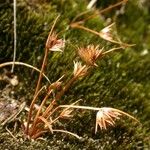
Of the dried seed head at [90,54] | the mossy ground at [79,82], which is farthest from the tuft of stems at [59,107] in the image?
the mossy ground at [79,82]

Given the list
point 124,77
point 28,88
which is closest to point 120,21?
point 124,77

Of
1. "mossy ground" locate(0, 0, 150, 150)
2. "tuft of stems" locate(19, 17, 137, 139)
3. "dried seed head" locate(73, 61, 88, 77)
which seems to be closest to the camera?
"tuft of stems" locate(19, 17, 137, 139)

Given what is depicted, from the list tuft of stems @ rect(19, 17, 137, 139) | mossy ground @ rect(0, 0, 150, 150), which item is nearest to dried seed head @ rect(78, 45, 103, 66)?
tuft of stems @ rect(19, 17, 137, 139)

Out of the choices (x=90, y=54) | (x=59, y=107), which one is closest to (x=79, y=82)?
(x=59, y=107)

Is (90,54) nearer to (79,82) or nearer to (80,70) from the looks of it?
(80,70)

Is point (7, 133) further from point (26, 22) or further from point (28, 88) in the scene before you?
point (26, 22)

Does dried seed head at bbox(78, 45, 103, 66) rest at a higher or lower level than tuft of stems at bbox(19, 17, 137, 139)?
higher

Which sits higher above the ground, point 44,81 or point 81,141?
point 44,81

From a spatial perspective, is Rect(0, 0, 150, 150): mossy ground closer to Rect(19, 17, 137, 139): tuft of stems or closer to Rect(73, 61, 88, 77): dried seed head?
Rect(19, 17, 137, 139): tuft of stems
